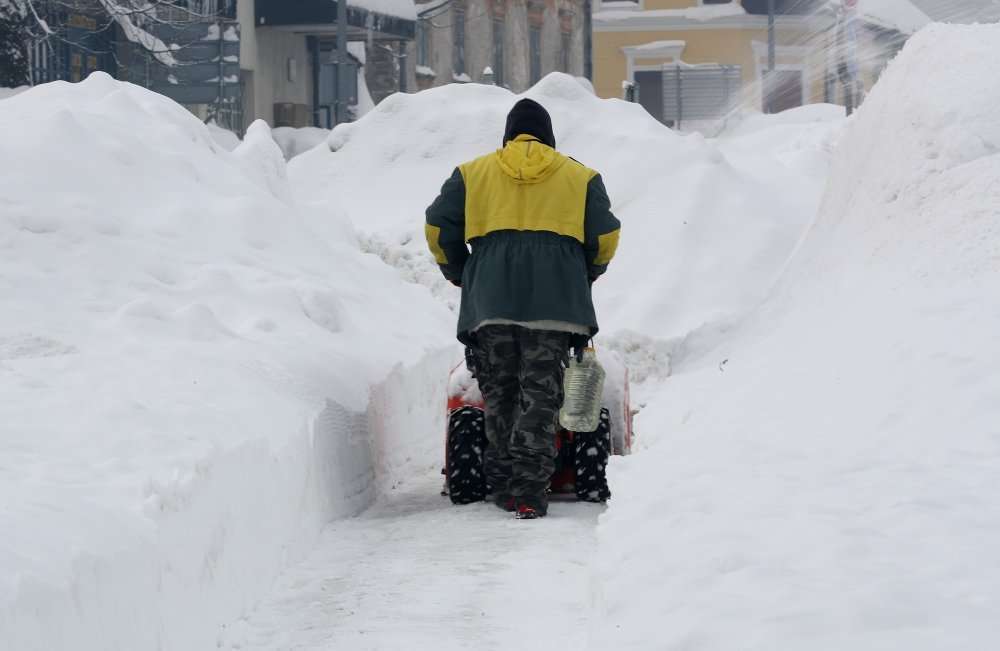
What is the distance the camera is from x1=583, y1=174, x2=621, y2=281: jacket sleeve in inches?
271

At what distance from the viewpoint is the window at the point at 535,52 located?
4959cm

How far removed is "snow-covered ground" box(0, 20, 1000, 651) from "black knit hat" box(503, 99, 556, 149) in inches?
50.4

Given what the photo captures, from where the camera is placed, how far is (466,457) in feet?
23.2

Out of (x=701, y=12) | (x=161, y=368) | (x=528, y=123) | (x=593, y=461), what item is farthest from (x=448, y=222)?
(x=701, y=12)

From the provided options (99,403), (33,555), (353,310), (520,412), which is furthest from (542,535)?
(353,310)

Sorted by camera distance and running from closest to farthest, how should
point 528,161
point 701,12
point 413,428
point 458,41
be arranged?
point 528,161 → point 413,428 → point 458,41 → point 701,12

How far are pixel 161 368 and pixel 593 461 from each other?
196 cm

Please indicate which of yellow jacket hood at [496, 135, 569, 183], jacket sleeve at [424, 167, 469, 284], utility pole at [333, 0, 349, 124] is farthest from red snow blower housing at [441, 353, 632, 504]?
utility pole at [333, 0, 349, 124]

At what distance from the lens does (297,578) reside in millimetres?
5516

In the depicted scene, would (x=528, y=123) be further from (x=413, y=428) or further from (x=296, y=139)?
(x=296, y=139)

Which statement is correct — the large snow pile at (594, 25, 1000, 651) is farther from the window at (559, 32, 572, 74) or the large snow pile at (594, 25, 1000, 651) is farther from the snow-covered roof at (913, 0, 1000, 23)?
the window at (559, 32, 572, 74)

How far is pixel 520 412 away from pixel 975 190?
2.00m

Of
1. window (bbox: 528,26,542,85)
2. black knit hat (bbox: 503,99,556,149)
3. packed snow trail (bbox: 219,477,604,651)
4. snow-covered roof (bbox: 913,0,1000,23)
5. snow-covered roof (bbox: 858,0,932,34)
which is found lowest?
packed snow trail (bbox: 219,477,604,651)

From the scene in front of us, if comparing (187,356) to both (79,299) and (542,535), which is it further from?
(542,535)
